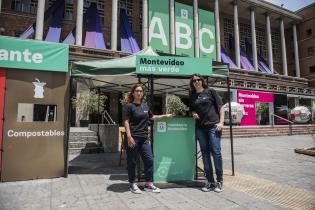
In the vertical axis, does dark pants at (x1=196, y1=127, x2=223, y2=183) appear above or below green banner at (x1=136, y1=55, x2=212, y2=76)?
below

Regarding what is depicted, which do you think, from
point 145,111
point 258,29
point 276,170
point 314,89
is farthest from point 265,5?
point 145,111

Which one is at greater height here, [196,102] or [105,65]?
[105,65]

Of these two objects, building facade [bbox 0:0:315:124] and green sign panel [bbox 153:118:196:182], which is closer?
green sign panel [bbox 153:118:196:182]

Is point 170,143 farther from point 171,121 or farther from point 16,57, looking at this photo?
point 16,57

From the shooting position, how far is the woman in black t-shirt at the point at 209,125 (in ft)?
16.1

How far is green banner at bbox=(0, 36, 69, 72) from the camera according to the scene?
5.54 metres

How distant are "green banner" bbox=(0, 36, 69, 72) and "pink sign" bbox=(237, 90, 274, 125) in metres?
23.9

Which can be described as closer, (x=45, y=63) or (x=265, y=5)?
(x=45, y=63)

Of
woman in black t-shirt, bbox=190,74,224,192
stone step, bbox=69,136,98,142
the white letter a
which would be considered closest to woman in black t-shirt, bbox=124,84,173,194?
woman in black t-shirt, bbox=190,74,224,192

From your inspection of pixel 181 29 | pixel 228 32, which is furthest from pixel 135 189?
pixel 228 32

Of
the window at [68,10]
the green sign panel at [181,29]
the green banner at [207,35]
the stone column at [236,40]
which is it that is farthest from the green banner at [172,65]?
the stone column at [236,40]

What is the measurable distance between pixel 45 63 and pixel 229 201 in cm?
487

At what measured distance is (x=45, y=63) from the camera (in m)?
5.89

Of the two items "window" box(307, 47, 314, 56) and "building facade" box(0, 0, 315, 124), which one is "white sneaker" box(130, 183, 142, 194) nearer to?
"building facade" box(0, 0, 315, 124)
